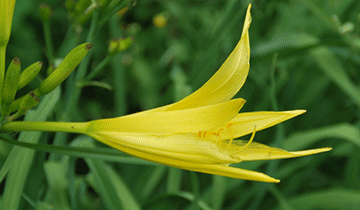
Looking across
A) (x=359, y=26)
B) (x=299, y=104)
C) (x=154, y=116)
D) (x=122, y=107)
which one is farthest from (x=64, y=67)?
(x=359, y=26)

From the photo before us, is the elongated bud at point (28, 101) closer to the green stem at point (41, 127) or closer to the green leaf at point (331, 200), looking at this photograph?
the green stem at point (41, 127)

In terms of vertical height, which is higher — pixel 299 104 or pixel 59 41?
pixel 59 41

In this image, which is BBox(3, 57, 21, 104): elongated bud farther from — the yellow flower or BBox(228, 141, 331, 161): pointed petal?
BBox(228, 141, 331, 161): pointed petal

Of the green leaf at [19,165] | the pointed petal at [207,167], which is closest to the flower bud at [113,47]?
the green leaf at [19,165]

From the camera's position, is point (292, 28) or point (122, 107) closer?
point (122, 107)

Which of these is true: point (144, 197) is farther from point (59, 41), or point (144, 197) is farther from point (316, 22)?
point (316, 22)

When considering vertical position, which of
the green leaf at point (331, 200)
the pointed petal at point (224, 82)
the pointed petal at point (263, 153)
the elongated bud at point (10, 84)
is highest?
the elongated bud at point (10, 84)

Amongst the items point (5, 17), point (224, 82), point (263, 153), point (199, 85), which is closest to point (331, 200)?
point (199, 85)
